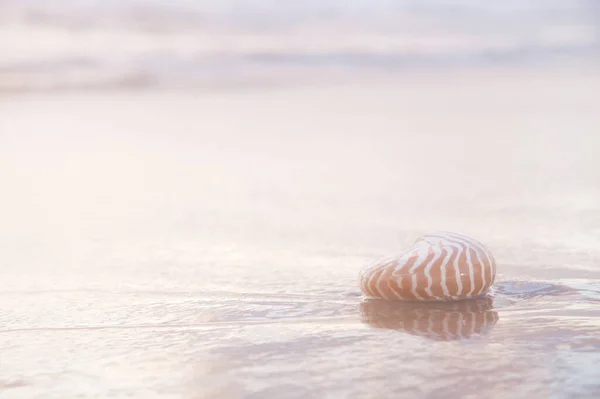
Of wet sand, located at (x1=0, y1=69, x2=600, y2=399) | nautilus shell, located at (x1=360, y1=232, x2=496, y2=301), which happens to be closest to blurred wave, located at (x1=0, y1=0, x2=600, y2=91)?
wet sand, located at (x1=0, y1=69, x2=600, y2=399)

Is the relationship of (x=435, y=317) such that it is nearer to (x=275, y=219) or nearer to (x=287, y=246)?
(x=287, y=246)

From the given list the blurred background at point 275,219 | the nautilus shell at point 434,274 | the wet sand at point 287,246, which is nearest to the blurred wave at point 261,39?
the blurred background at point 275,219

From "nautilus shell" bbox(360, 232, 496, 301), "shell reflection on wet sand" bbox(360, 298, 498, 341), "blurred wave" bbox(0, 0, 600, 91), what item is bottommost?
"shell reflection on wet sand" bbox(360, 298, 498, 341)

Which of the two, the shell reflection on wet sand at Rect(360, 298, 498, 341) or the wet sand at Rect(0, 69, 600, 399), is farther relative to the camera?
the shell reflection on wet sand at Rect(360, 298, 498, 341)

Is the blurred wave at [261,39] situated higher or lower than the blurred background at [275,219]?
higher

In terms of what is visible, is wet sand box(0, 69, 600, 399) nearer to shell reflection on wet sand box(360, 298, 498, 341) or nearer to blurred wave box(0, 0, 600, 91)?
shell reflection on wet sand box(360, 298, 498, 341)

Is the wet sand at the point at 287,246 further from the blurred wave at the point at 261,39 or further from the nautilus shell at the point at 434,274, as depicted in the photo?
the blurred wave at the point at 261,39

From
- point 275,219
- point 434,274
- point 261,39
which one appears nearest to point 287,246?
point 275,219

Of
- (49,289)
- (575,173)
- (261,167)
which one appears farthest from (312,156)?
(49,289)
